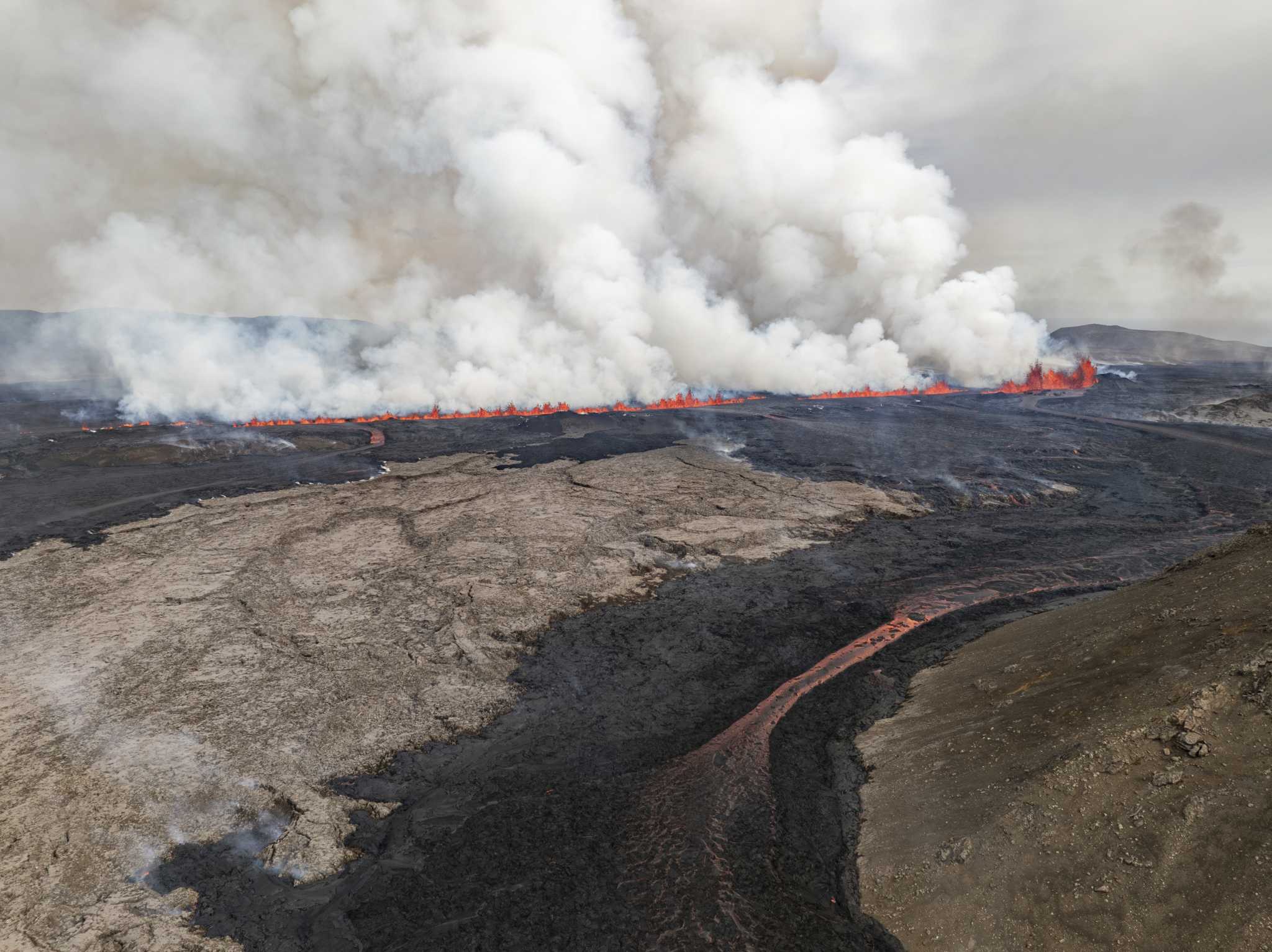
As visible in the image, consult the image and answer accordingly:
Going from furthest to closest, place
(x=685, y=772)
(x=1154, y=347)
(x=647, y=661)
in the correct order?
(x=1154, y=347)
(x=647, y=661)
(x=685, y=772)

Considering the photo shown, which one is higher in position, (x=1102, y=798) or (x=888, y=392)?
(x=888, y=392)

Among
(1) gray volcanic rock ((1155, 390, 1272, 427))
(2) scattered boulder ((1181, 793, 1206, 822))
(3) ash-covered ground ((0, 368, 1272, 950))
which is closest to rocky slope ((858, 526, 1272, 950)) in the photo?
(2) scattered boulder ((1181, 793, 1206, 822))

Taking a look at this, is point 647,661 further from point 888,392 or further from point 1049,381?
point 1049,381

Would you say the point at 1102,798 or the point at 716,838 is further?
the point at 716,838

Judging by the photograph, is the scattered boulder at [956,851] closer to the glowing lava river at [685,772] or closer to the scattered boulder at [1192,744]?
the glowing lava river at [685,772]

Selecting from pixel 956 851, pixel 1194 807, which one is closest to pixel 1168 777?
pixel 1194 807

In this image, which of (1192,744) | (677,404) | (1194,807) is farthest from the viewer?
(677,404)

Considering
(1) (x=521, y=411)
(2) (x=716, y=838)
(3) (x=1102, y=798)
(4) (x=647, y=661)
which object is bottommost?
(2) (x=716, y=838)
